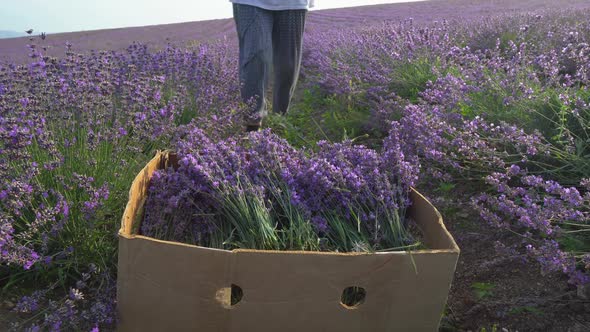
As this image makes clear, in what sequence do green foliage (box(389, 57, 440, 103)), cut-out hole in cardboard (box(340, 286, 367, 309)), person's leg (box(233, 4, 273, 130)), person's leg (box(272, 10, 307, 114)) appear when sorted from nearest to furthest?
cut-out hole in cardboard (box(340, 286, 367, 309)) < person's leg (box(233, 4, 273, 130)) < person's leg (box(272, 10, 307, 114)) < green foliage (box(389, 57, 440, 103))

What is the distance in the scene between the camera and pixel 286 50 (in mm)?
3293

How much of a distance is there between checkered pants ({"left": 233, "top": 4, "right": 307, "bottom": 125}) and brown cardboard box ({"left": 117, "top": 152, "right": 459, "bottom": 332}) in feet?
5.10

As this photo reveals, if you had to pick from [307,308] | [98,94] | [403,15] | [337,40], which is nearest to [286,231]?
[307,308]

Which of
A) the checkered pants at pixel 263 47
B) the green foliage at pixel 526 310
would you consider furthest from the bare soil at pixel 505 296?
the checkered pants at pixel 263 47

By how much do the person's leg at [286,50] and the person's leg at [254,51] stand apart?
0.38 feet

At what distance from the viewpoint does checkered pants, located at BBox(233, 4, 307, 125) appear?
3.02 meters

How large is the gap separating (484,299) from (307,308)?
62 centimetres

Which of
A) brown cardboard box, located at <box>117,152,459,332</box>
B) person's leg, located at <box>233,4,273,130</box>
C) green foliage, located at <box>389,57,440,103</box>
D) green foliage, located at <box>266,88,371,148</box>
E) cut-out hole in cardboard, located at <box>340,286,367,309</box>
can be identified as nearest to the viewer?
brown cardboard box, located at <box>117,152,459,332</box>

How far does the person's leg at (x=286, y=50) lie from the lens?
→ 318 centimetres

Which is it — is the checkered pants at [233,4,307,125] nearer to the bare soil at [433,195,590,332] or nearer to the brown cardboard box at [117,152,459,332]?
the bare soil at [433,195,590,332]

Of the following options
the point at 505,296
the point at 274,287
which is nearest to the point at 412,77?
the point at 505,296

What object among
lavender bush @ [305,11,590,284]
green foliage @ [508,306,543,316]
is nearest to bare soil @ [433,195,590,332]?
green foliage @ [508,306,543,316]

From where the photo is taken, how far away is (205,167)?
1617mm

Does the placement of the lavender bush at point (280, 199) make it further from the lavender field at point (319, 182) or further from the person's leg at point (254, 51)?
the person's leg at point (254, 51)
